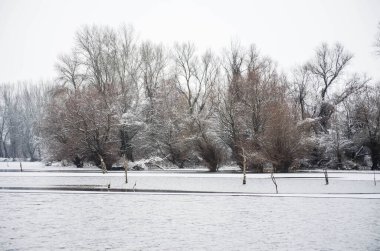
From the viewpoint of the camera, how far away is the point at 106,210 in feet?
57.9

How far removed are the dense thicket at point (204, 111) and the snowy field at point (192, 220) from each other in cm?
1891

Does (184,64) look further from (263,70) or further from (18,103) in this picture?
(18,103)

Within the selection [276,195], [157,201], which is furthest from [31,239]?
[276,195]

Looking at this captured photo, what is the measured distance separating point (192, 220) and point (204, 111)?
38.7 meters

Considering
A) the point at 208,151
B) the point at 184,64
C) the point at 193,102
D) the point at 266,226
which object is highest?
the point at 184,64

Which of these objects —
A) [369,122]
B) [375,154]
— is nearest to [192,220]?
[375,154]

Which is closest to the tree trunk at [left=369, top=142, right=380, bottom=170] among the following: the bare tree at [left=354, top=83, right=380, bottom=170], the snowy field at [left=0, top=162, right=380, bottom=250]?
the bare tree at [left=354, top=83, right=380, bottom=170]

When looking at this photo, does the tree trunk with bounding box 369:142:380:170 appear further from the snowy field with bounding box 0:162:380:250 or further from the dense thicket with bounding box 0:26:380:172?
the snowy field with bounding box 0:162:380:250

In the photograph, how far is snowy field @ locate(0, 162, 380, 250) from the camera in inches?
445

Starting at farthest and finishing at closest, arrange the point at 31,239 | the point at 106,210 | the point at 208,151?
the point at 208,151 < the point at 106,210 < the point at 31,239

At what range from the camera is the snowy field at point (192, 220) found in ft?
37.1

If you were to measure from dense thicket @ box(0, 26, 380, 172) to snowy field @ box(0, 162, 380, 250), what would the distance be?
1891 centimetres

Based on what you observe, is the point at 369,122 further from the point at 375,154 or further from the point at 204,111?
the point at 204,111

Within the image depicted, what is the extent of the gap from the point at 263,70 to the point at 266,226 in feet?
124
